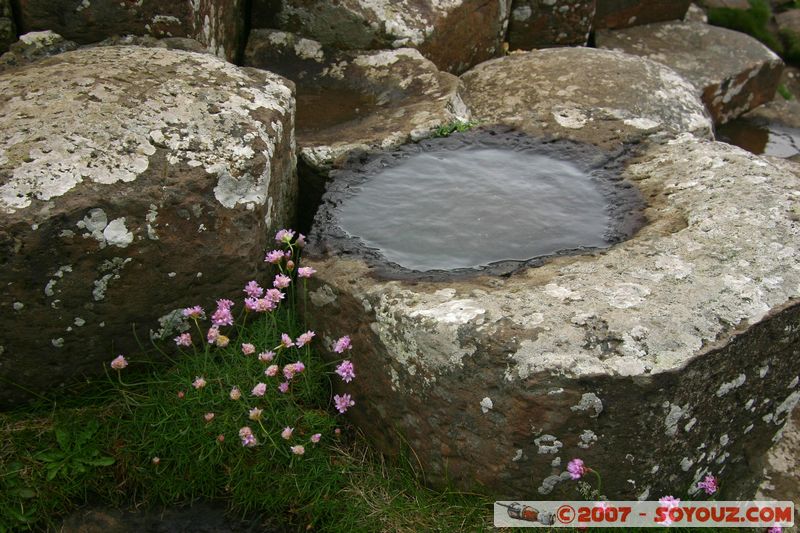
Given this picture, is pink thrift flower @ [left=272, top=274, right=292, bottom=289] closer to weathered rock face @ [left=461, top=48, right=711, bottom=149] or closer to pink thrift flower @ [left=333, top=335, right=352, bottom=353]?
pink thrift flower @ [left=333, top=335, right=352, bottom=353]

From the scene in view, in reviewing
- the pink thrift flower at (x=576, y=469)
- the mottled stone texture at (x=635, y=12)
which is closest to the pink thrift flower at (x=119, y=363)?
the pink thrift flower at (x=576, y=469)

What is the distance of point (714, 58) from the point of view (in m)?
7.84

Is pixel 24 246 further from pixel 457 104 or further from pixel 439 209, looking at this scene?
pixel 457 104

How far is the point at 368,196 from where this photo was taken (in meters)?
3.85

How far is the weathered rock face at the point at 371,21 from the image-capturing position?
5.33 meters

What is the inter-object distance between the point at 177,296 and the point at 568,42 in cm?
488

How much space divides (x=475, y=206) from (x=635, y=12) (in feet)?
17.8

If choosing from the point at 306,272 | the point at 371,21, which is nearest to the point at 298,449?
the point at 306,272

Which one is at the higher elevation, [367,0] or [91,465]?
[367,0]

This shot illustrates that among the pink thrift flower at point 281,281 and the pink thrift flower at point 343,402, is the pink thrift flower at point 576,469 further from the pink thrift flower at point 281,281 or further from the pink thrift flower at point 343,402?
the pink thrift flower at point 281,281

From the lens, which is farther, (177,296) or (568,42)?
(568,42)

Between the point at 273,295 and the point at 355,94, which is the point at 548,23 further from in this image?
the point at 273,295

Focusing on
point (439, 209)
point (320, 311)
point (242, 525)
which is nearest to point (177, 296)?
point (320, 311)

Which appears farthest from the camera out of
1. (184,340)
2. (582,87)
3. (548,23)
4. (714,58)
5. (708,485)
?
(714,58)
